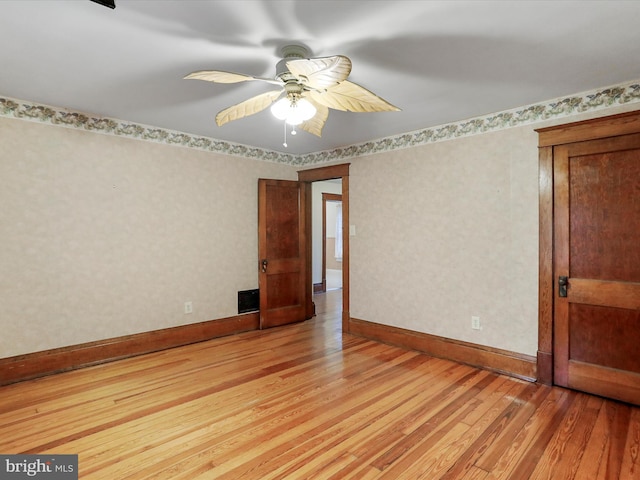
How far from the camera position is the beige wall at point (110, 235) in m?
3.09

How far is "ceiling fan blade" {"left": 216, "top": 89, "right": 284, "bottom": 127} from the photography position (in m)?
2.21

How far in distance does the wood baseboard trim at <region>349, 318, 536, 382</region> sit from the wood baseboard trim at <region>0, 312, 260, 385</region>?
1690 millimetres

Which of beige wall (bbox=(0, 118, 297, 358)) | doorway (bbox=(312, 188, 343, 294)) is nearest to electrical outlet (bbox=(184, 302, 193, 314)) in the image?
beige wall (bbox=(0, 118, 297, 358))

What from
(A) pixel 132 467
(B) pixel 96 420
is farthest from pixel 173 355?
(A) pixel 132 467

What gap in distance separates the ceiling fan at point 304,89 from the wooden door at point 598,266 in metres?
1.94

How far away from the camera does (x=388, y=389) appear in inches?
114

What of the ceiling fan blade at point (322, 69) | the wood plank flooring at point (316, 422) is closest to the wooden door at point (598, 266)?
the wood plank flooring at point (316, 422)

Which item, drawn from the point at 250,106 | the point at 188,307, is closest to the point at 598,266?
the point at 250,106

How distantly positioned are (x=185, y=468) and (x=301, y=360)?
174cm

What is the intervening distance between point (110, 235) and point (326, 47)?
288 centimetres

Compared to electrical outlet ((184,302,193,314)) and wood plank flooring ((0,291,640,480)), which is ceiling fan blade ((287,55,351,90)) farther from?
electrical outlet ((184,302,193,314))

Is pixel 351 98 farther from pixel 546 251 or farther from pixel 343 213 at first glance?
pixel 343 213

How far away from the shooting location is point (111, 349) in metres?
3.56

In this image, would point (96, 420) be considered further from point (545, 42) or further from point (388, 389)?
point (545, 42)
